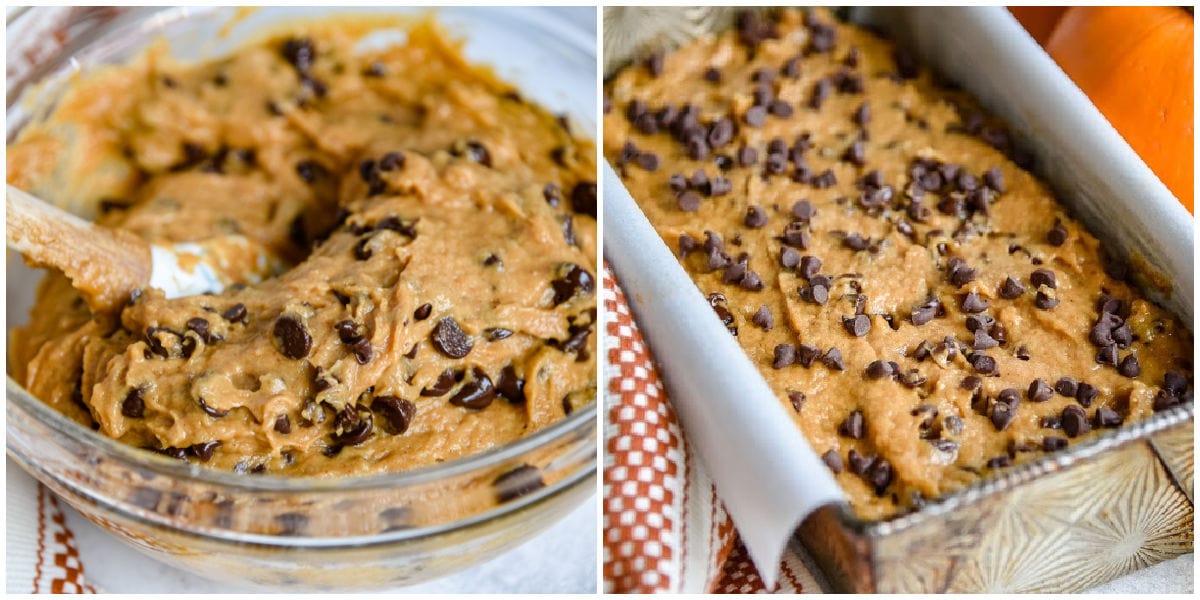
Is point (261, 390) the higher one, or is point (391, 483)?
point (261, 390)

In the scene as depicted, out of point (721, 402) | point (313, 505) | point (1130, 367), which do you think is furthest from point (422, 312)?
point (1130, 367)

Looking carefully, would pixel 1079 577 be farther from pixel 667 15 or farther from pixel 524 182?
pixel 667 15

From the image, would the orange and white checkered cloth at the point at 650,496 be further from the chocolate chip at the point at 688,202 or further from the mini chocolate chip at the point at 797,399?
the chocolate chip at the point at 688,202

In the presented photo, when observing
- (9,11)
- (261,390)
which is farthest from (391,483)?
(9,11)

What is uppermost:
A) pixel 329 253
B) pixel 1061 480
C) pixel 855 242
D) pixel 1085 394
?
pixel 329 253

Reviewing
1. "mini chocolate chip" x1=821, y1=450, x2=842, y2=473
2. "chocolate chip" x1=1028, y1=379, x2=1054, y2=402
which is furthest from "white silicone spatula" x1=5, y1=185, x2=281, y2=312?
"chocolate chip" x1=1028, y1=379, x2=1054, y2=402

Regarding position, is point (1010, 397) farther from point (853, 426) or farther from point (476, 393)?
point (476, 393)

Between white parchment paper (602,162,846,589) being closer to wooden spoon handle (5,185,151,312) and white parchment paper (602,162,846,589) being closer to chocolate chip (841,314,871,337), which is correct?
chocolate chip (841,314,871,337)
